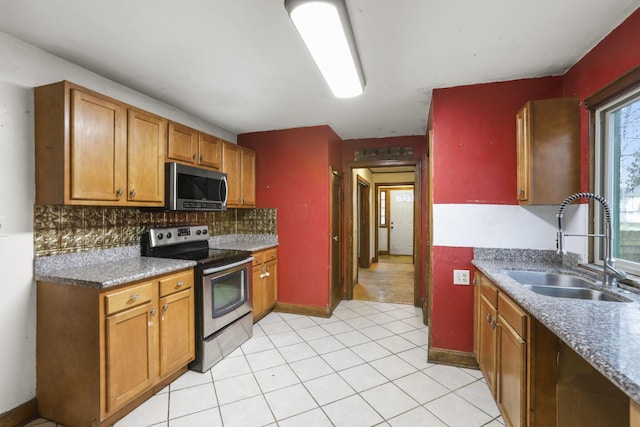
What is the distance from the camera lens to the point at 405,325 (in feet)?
10.9

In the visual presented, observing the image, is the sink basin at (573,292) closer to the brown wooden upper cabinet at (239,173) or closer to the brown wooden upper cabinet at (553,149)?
the brown wooden upper cabinet at (553,149)

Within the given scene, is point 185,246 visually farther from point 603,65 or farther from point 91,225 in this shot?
point 603,65

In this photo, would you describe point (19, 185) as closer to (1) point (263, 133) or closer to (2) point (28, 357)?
(2) point (28, 357)

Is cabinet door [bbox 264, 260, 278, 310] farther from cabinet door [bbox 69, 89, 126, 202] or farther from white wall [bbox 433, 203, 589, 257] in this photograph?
white wall [bbox 433, 203, 589, 257]

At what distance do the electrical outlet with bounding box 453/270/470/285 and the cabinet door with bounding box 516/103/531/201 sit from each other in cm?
73

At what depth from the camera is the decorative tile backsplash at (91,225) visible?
6.37 feet

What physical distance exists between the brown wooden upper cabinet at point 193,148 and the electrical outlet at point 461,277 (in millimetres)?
2618

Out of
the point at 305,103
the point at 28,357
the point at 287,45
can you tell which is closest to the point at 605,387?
the point at 287,45

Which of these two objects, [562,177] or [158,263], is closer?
[562,177]

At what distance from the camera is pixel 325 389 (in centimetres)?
212

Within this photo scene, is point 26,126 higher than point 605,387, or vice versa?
point 26,126

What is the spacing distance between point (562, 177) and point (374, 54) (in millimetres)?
1550

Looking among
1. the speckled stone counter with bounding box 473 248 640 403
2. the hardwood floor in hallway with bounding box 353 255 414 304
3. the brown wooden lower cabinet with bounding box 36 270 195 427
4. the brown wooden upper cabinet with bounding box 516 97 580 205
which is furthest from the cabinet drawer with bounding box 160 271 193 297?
the hardwood floor in hallway with bounding box 353 255 414 304

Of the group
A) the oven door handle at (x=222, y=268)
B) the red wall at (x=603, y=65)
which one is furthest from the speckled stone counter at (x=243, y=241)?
the red wall at (x=603, y=65)
